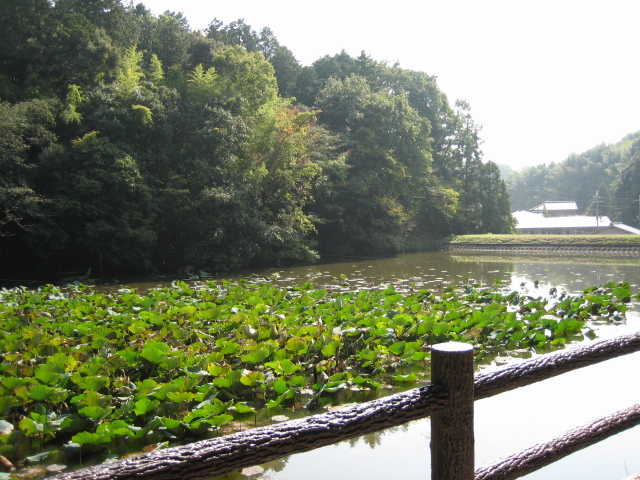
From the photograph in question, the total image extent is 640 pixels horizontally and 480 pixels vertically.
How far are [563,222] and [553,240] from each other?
50.6ft

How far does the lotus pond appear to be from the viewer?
291 centimetres

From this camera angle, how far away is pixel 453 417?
1.30 meters

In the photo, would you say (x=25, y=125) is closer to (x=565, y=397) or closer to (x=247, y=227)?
(x=247, y=227)

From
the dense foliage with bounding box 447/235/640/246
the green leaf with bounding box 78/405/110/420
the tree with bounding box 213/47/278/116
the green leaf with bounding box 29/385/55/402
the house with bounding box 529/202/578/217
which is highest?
the tree with bounding box 213/47/278/116

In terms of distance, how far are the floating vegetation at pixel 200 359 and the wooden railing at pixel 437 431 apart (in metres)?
1.79

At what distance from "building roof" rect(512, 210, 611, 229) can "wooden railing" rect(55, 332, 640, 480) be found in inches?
1545

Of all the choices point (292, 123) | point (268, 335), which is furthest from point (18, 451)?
point (292, 123)

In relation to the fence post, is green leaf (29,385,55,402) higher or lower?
lower

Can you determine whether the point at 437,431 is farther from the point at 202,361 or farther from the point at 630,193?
the point at 630,193

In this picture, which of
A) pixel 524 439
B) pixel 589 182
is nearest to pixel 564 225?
pixel 589 182

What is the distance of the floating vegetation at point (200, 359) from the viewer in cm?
292

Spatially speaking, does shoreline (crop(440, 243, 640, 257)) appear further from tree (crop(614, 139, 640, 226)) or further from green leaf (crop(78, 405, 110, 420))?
green leaf (crop(78, 405, 110, 420))

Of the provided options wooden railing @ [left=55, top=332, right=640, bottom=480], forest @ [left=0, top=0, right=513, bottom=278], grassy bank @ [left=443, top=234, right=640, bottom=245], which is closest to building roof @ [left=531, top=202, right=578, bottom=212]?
grassy bank @ [left=443, top=234, right=640, bottom=245]

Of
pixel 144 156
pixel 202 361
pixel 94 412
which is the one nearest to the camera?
pixel 94 412
